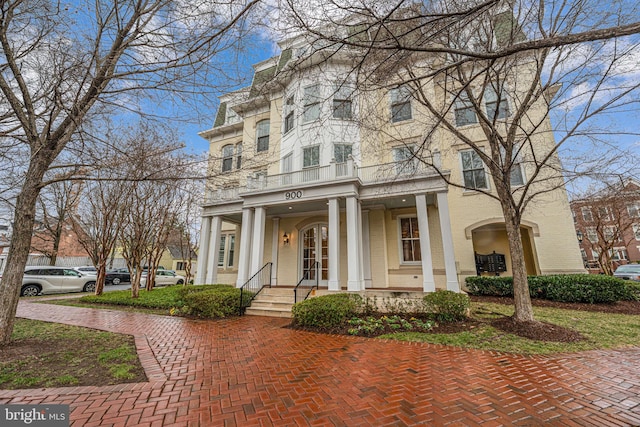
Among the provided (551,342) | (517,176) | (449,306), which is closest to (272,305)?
(449,306)

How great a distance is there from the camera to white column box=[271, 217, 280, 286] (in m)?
12.6

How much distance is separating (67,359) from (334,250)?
22.8 feet

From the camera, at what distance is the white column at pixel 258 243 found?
1028cm

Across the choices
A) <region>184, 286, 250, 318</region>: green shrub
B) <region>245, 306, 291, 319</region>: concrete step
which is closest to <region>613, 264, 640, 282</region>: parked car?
<region>245, 306, 291, 319</region>: concrete step

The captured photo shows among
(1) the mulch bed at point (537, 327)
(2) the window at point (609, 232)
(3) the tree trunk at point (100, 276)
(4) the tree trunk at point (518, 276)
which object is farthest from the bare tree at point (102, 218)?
(2) the window at point (609, 232)

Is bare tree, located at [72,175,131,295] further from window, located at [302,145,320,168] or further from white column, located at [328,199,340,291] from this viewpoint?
white column, located at [328,199,340,291]

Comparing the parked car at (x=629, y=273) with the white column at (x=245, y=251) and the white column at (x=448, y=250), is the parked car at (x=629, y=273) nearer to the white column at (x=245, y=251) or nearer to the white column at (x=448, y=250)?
the white column at (x=448, y=250)

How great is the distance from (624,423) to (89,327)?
32.5 feet

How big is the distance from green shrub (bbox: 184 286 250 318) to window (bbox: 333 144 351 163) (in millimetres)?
7332

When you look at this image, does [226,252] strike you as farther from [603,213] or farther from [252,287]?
[603,213]

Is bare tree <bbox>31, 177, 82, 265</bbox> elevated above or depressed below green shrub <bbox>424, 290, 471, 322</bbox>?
above

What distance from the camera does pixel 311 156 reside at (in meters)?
12.2

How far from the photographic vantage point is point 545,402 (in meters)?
2.84

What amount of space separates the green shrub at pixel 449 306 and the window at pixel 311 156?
306 inches
